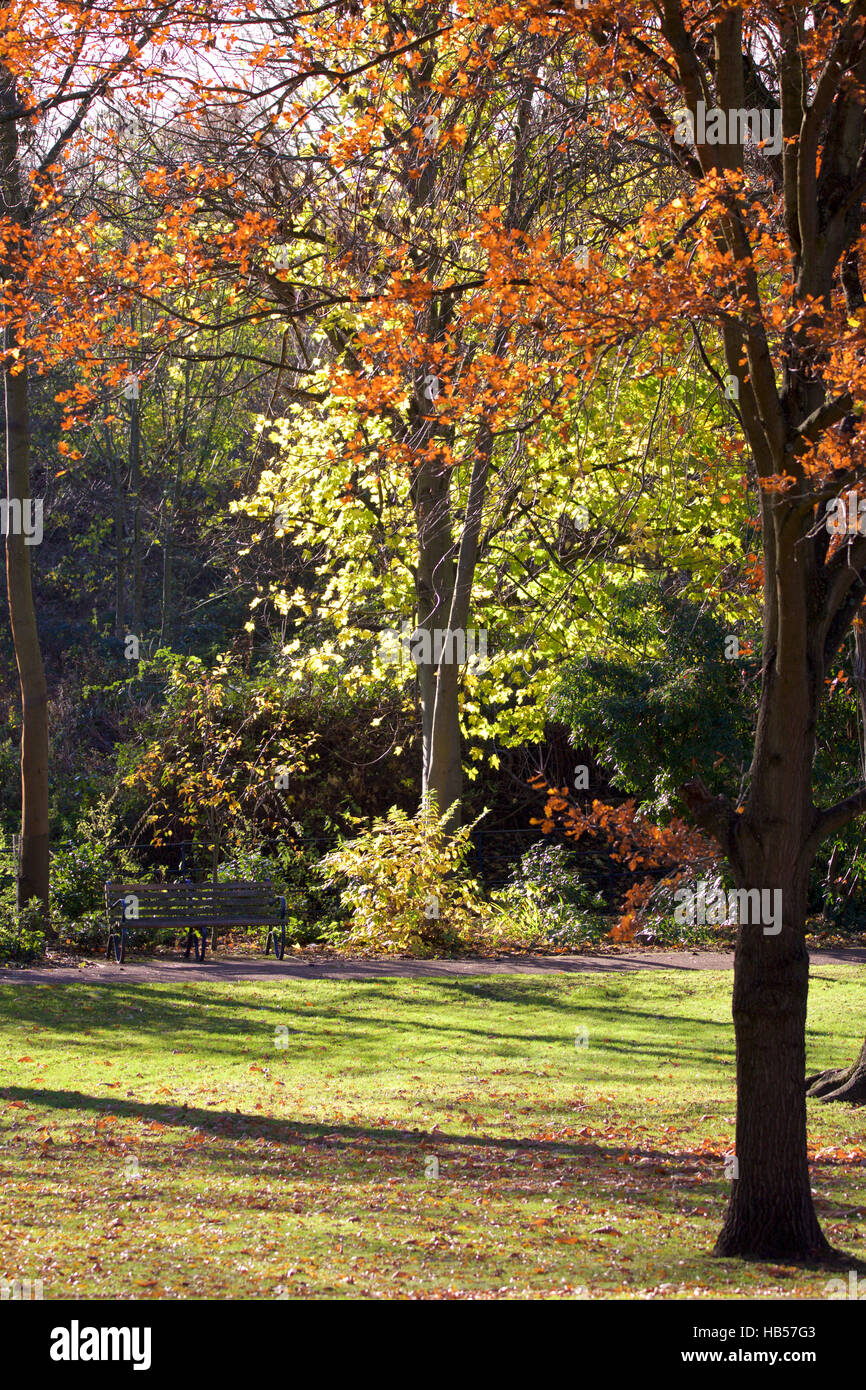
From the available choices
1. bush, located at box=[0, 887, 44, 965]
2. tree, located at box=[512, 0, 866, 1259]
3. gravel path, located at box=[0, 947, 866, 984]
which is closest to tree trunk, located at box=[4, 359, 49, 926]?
bush, located at box=[0, 887, 44, 965]

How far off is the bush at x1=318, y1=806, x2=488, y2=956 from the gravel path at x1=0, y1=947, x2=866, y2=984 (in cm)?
47

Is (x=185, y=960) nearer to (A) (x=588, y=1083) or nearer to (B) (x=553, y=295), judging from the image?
(A) (x=588, y=1083)

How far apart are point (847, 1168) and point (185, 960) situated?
27.1 ft


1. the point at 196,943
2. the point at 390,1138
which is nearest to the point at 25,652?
the point at 196,943

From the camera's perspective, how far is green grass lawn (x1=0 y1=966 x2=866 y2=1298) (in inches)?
201

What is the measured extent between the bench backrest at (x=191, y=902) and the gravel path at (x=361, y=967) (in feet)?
1.54

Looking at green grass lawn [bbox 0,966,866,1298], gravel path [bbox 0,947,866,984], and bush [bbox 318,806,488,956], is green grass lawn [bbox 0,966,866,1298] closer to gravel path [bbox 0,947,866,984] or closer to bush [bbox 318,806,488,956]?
gravel path [bbox 0,947,866,984]

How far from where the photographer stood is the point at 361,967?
13.1m

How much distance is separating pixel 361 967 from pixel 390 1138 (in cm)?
561

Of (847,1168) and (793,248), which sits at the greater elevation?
(793,248)

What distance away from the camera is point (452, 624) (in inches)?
582

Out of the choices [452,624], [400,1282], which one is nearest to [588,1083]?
[400,1282]

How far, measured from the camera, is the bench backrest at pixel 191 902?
43.9 ft

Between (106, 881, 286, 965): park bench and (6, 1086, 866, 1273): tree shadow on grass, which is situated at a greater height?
(106, 881, 286, 965): park bench
